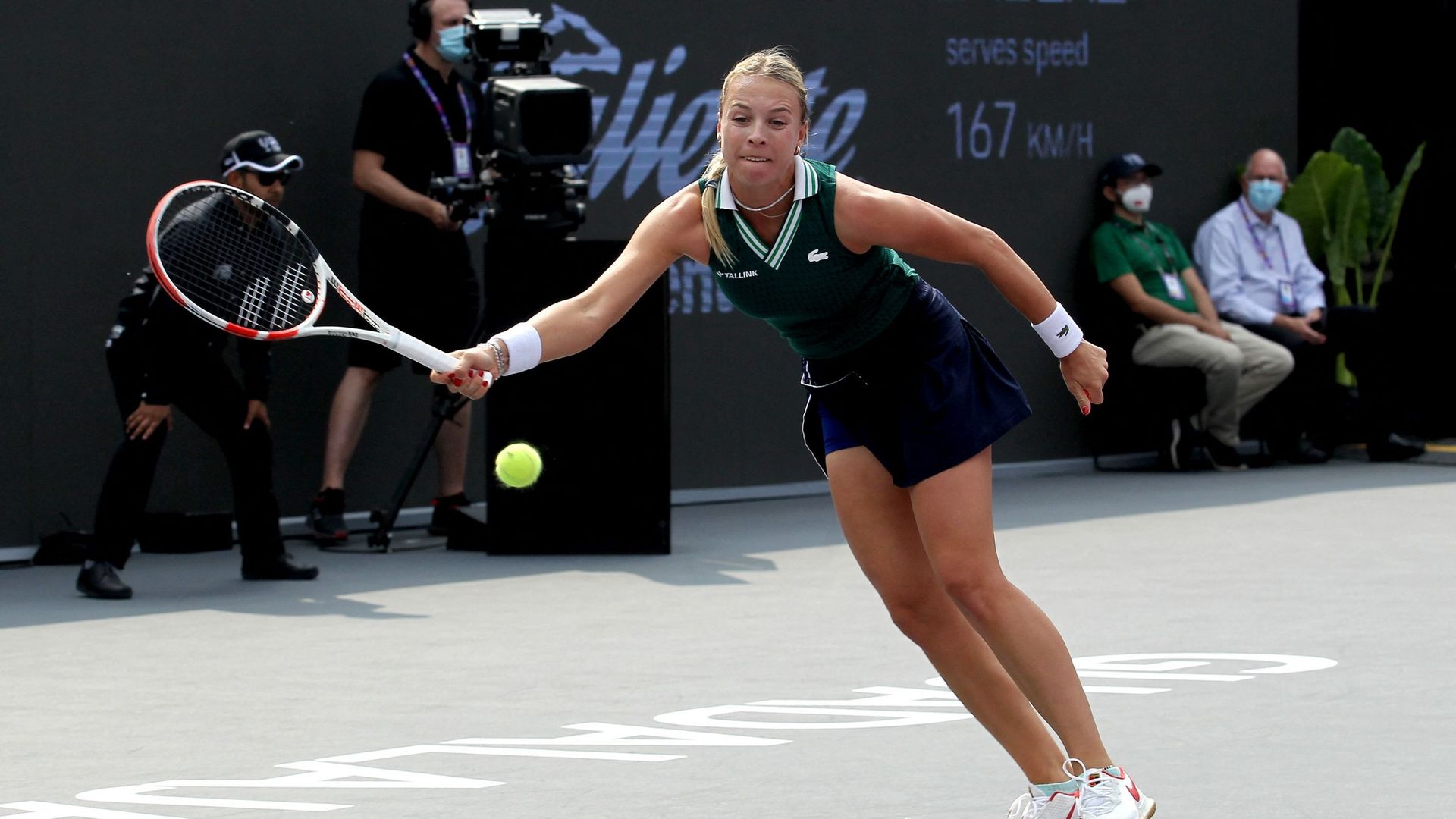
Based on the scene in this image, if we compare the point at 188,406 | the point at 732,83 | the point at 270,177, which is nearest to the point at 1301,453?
the point at 270,177

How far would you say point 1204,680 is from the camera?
6.00 meters

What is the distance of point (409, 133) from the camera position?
30.5 feet

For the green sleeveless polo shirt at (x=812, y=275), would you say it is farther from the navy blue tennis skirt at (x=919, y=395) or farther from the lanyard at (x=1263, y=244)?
the lanyard at (x=1263, y=244)

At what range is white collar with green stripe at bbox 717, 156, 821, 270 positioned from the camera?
4.23 metres

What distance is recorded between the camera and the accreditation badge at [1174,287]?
11.9m

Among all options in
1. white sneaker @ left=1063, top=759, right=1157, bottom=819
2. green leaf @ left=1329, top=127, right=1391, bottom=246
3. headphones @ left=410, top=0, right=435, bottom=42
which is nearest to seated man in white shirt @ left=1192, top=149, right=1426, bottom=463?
green leaf @ left=1329, top=127, right=1391, bottom=246

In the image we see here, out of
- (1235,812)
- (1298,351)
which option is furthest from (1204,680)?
(1298,351)

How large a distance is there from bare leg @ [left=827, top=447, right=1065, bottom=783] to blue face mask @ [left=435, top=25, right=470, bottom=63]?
5.18 m

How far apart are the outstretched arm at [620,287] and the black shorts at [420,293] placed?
5044 millimetres

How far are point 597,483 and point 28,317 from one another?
255 cm

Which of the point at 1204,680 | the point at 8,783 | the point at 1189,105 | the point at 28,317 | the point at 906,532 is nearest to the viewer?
the point at 906,532

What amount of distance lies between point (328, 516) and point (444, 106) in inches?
75.5

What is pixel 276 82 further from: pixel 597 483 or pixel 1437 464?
pixel 1437 464

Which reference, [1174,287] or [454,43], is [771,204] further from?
[1174,287]
